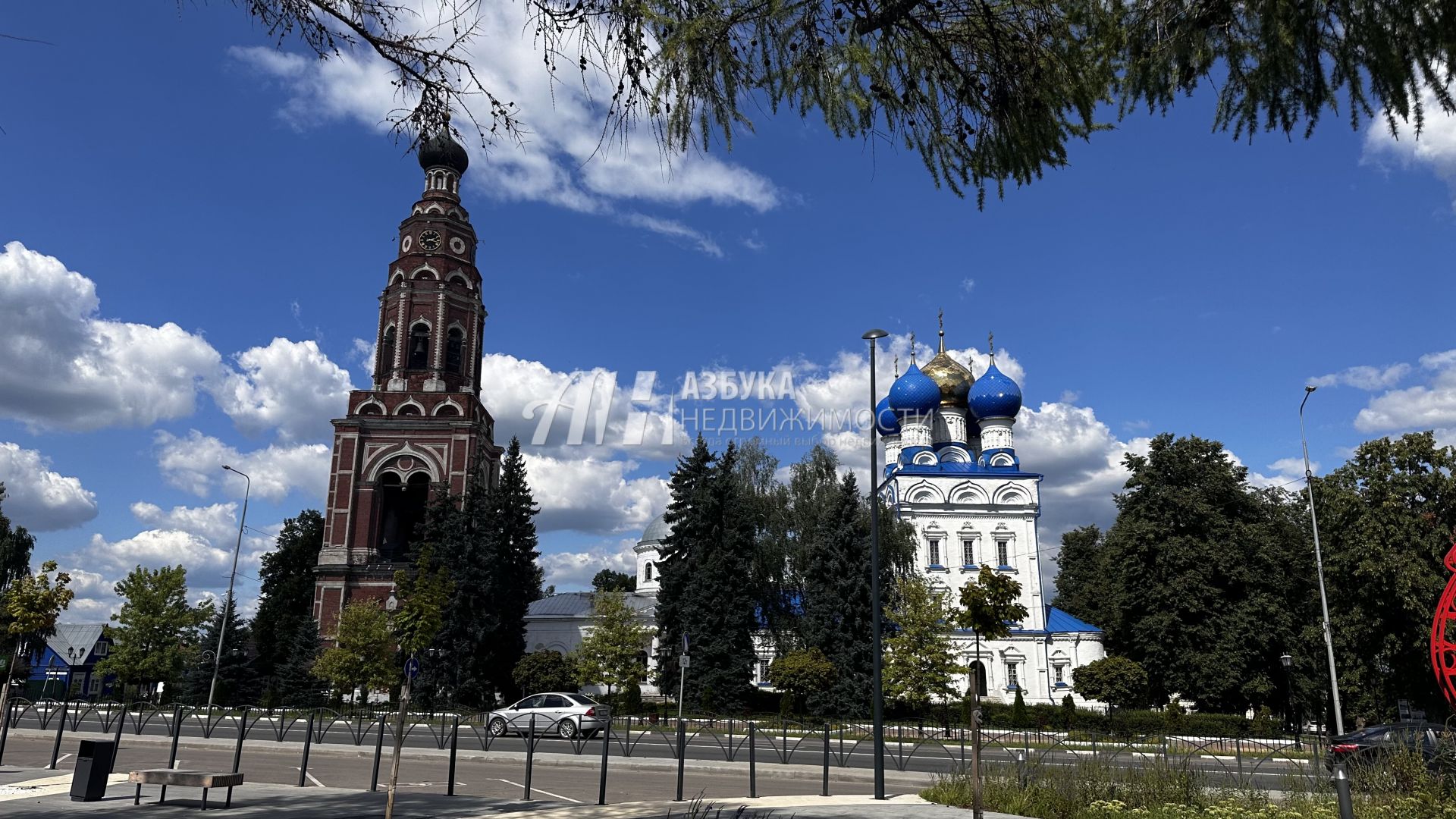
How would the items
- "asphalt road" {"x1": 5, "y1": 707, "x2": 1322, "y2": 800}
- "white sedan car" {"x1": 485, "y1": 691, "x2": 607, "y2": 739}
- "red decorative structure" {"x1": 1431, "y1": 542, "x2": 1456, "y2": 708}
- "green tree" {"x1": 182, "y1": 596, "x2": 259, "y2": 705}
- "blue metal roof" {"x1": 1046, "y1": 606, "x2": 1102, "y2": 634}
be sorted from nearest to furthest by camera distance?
"red decorative structure" {"x1": 1431, "y1": 542, "x2": 1456, "y2": 708}, "asphalt road" {"x1": 5, "y1": 707, "x2": 1322, "y2": 800}, "white sedan car" {"x1": 485, "y1": 691, "x2": 607, "y2": 739}, "green tree" {"x1": 182, "y1": 596, "x2": 259, "y2": 705}, "blue metal roof" {"x1": 1046, "y1": 606, "x2": 1102, "y2": 634}

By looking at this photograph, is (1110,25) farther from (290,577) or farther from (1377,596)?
(290,577)

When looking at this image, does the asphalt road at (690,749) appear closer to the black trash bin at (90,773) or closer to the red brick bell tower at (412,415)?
the black trash bin at (90,773)

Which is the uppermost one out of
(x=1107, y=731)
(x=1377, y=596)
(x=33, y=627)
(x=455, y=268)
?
(x=455, y=268)

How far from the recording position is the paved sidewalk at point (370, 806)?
425 inches

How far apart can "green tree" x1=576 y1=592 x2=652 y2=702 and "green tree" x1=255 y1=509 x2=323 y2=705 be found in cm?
1356

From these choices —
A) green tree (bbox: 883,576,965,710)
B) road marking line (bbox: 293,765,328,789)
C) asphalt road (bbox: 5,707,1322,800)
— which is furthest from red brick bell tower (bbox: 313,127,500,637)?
road marking line (bbox: 293,765,328,789)

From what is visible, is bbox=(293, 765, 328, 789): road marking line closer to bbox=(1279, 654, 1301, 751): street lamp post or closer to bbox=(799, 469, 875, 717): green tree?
bbox=(799, 469, 875, 717): green tree

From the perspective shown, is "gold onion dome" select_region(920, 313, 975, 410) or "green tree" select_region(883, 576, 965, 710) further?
"gold onion dome" select_region(920, 313, 975, 410)

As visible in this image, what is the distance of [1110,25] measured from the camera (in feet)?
18.7

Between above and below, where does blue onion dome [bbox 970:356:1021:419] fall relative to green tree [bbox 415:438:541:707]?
above

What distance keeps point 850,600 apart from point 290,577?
135 ft

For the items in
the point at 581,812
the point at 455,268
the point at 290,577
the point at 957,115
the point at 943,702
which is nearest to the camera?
the point at 957,115

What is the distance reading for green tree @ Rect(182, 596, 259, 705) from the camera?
45.0 m

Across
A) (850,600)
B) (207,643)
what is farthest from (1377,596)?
(207,643)
